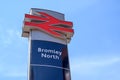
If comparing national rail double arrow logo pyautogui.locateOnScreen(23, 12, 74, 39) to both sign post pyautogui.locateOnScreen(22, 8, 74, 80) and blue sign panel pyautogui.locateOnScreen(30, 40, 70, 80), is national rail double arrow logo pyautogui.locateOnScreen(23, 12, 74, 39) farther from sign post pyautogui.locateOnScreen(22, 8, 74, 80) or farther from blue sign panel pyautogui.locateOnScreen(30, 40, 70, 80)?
blue sign panel pyautogui.locateOnScreen(30, 40, 70, 80)

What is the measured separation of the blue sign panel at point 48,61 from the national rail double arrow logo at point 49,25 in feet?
3.49

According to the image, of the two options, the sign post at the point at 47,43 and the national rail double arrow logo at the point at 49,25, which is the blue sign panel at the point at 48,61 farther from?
the national rail double arrow logo at the point at 49,25

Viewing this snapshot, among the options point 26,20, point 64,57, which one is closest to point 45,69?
point 64,57

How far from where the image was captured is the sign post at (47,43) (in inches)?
875

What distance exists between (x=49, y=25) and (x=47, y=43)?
171cm

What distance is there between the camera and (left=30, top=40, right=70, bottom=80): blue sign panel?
72.3 ft

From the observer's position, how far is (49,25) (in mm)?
24516

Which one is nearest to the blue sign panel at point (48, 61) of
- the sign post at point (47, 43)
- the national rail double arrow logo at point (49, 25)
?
the sign post at point (47, 43)

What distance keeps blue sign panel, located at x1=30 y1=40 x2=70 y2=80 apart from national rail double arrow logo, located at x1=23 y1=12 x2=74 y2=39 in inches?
41.9

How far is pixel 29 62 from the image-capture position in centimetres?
2228

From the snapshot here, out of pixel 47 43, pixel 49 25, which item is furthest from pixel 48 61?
pixel 49 25

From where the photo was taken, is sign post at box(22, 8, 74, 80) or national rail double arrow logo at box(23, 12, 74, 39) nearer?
sign post at box(22, 8, 74, 80)

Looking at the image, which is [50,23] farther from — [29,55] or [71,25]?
[29,55]

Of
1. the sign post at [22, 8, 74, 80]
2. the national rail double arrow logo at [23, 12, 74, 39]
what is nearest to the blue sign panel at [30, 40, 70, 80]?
the sign post at [22, 8, 74, 80]
